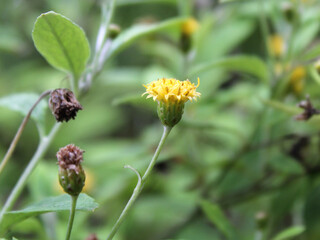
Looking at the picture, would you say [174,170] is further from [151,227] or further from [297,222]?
[297,222]

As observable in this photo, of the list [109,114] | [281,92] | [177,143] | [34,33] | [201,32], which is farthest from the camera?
[109,114]

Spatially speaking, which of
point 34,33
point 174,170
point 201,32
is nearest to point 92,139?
point 174,170

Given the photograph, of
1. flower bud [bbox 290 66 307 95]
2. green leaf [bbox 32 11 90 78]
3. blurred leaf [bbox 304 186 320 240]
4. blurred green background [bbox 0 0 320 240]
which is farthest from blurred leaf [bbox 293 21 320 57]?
green leaf [bbox 32 11 90 78]

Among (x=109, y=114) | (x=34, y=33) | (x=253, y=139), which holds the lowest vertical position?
(x=34, y=33)

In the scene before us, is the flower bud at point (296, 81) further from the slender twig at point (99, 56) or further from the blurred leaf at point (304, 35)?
the slender twig at point (99, 56)

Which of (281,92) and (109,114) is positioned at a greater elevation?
(109,114)

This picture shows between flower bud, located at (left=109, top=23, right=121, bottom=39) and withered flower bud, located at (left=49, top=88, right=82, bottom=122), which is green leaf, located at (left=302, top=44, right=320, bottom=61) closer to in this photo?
flower bud, located at (left=109, top=23, right=121, bottom=39)
